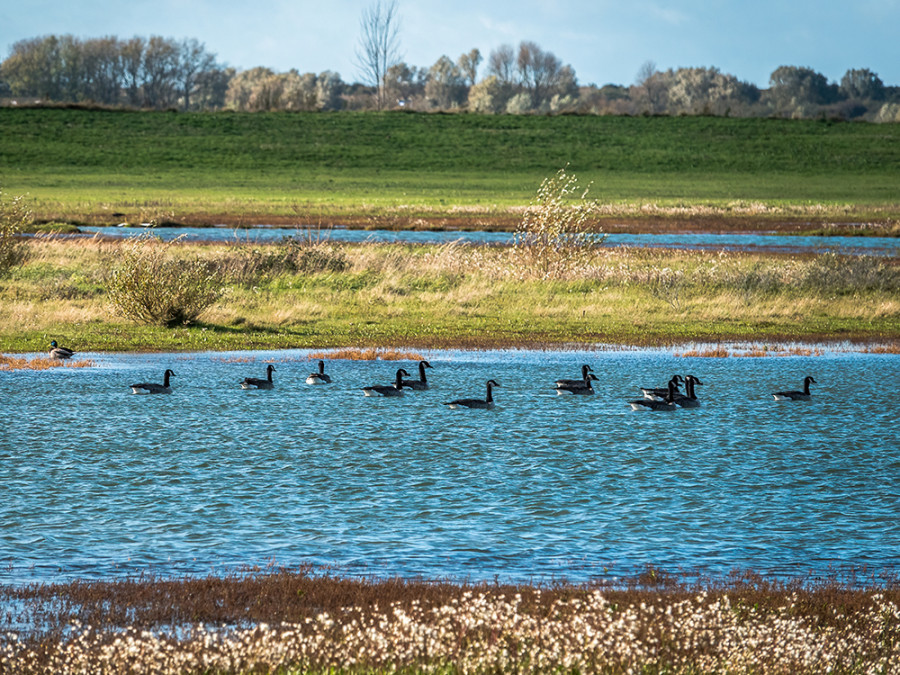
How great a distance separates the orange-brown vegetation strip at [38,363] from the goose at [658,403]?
41.4 ft

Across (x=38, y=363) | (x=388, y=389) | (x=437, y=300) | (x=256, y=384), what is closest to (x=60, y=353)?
(x=38, y=363)

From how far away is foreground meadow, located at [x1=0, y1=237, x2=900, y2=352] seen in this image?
30672 mm

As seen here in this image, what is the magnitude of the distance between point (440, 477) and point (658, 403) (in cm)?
643

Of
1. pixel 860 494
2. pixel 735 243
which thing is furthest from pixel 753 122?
pixel 860 494

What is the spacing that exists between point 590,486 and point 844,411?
8.35 metres

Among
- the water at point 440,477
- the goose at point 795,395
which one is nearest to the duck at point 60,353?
the water at point 440,477

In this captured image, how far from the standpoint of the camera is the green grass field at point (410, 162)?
273 ft

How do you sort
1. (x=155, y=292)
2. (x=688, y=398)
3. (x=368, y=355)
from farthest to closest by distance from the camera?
(x=155, y=292), (x=368, y=355), (x=688, y=398)

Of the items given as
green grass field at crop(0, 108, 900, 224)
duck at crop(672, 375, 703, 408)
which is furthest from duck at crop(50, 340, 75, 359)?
green grass field at crop(0, 108, 900, 224)

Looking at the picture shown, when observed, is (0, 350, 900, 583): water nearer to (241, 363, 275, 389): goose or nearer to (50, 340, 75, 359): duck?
(241, 363, 275, 389): goose

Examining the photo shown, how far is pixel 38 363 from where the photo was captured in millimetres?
25000

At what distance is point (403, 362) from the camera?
26.9 meters

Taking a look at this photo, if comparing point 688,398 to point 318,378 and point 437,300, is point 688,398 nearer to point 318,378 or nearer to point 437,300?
point 318,378

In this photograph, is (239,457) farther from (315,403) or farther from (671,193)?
(671,193)
